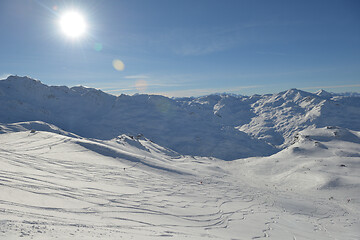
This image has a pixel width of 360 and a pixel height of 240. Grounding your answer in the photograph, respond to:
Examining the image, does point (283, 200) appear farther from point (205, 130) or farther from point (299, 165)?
point (205, 130)

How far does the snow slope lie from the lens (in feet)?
28.6

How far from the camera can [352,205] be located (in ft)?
74.1

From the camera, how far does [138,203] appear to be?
44.2ft

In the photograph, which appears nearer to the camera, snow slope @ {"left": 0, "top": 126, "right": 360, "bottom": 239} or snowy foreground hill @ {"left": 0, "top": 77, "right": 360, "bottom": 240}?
snow slope @ {"left": 0, "top": 126, "right": 360, "bottom": 239}

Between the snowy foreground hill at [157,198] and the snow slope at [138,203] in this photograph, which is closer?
the snow slope at [138,203]

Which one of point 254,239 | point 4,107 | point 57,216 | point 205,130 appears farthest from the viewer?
point 205,130

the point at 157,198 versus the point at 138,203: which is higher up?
the point at 138,203

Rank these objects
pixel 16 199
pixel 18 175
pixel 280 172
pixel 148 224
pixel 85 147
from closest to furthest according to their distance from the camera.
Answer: pixel 16 199 < pixel 148 224 < pixel 18 175 < pixel 85 147 < pixel 280 172

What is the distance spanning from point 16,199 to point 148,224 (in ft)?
Answer: 19.1

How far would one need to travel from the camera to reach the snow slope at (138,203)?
28.6ft

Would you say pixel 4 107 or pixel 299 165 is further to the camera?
pixel 4 107

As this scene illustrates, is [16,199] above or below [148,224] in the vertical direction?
above

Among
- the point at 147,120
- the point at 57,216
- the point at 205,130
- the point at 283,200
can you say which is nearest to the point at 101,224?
the point at 57,216

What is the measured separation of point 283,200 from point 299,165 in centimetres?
1774
